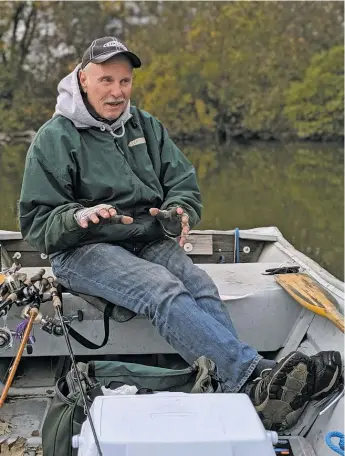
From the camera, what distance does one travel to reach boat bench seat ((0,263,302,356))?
286cm

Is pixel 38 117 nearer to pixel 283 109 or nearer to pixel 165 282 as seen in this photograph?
pixel 283 109

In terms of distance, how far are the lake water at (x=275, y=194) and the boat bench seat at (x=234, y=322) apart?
2.58 meters

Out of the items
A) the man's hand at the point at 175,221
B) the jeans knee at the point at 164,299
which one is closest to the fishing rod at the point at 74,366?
the jeans knee at the point at 164,299

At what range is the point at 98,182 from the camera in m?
2.78

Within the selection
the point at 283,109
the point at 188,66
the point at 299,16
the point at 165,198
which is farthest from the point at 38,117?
the point at 165,198

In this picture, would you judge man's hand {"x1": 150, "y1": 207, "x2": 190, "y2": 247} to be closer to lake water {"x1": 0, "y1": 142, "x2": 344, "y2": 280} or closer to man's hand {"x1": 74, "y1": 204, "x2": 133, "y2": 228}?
man's hand {"x1": 74, "y1": 204, "x2": 133, "y2": 228}

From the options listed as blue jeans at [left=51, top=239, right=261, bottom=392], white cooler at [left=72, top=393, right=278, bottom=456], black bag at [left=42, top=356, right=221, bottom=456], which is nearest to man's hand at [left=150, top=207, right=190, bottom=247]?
blue jeans at [left=51, top=239, right=261, bottom=392]

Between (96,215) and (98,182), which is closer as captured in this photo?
(96,215)

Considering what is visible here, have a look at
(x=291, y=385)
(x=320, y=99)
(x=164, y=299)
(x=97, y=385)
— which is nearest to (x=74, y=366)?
(x=97, y=385)

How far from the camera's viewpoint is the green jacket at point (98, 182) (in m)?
2.66

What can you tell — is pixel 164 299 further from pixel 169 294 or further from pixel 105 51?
pixel 105 51

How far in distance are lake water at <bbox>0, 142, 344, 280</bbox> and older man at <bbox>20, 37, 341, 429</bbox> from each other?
2.58 metres

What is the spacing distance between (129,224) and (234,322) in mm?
695

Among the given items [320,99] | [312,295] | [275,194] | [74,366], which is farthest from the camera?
[320,99]
